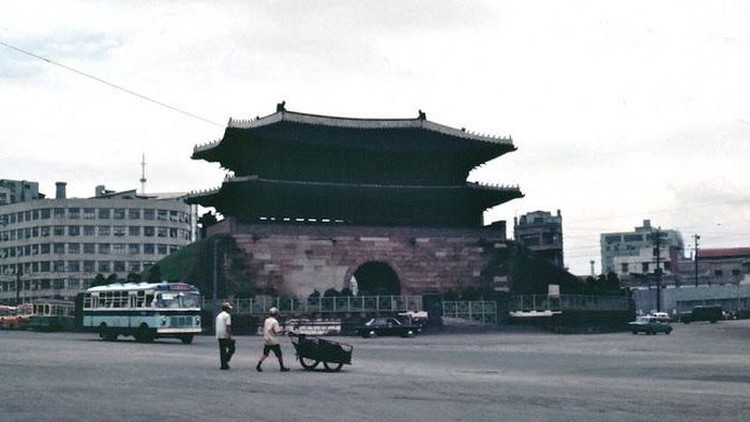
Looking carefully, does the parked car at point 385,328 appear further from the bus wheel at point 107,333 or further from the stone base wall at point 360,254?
the bus wheel at point 107,333

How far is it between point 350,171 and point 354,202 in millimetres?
2097

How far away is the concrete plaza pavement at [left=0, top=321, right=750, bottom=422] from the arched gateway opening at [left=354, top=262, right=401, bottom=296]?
33044mm

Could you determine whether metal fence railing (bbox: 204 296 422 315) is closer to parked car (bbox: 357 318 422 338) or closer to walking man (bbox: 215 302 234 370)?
parked car (bbox: 357 318 422 338)

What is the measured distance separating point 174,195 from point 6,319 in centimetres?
5468

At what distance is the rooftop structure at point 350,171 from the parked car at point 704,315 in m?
29.0

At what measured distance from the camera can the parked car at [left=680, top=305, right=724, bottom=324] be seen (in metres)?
85.4

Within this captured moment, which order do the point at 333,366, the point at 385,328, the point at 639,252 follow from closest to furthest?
1. the point at 333,366
2. the point at 385,328
3. the point at 639,252

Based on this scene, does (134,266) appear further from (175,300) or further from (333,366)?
(333,366)

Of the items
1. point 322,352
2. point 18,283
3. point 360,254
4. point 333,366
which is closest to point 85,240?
point 18,283

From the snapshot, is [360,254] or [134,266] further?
[134,266]

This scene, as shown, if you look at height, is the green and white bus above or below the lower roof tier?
below

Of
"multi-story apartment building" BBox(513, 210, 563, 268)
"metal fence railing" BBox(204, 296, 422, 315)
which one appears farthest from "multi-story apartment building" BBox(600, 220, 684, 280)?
"metal fence railing" BBox(204, 296, 422, 315)

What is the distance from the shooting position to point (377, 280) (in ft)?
218

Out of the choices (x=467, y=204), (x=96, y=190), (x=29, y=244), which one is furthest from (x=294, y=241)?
(x=96, y=190)
